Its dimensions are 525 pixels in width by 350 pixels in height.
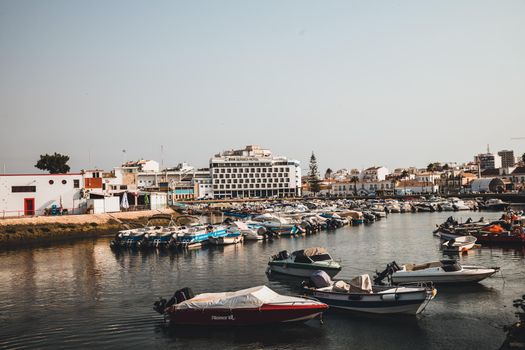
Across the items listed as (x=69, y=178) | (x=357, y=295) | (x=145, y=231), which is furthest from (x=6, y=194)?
→ (x=357, y=295)

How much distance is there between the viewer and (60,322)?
72.8 feet

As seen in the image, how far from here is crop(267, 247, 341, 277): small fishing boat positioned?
2973 centimetres

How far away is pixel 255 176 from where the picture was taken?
192 meters

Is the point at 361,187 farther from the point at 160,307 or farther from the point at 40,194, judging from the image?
the point at 160,307

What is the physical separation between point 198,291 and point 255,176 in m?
164

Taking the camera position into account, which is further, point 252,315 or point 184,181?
point 184,181

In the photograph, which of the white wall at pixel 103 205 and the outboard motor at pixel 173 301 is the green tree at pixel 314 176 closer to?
the white wall at pixel 103 205

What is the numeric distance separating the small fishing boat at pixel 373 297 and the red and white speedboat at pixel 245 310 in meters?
1.86

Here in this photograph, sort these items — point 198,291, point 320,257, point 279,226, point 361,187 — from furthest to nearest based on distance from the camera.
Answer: point 361,187, point 279,226, point 320,257, point 198,291

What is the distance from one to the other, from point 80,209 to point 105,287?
40.7 meters

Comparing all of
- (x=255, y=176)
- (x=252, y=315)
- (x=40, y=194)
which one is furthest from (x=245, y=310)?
(x=255, y=176)

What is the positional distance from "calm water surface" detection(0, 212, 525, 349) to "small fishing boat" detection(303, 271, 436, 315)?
45 cm

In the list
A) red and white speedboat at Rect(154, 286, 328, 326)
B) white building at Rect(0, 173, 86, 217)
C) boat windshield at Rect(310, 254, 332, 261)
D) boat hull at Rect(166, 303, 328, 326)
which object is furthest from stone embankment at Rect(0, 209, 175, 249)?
boat hull at Rect(166, 303, 328, 326)

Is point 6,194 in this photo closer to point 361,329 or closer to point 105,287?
point 105,287
